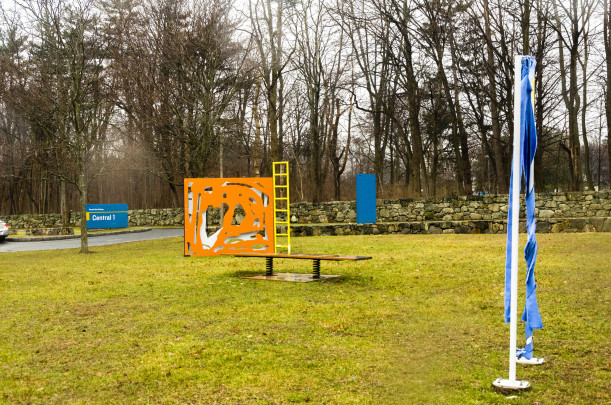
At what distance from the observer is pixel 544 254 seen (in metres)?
13.4

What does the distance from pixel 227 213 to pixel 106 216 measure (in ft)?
63.7

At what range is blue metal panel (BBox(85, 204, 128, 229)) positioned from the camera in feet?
106

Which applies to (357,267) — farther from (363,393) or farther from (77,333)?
(363,393)

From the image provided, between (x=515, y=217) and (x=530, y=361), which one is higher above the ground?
(x=515, y=217)

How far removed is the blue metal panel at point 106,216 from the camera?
32.3m

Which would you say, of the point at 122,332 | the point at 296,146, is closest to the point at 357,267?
the point at 122,332

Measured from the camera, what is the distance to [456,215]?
82.1ft

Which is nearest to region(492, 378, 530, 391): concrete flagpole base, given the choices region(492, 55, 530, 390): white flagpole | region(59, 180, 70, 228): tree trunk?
region(492, 55, 530, 390): white flagpole

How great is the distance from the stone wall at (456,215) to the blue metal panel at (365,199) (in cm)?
35

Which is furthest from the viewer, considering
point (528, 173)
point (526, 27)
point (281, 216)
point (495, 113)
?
point (281, 216)

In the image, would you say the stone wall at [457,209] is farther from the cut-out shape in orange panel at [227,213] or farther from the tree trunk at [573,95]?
the cut-out shape in orange panel at [227,213]

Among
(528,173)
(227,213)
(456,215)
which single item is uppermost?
A: (528,173)

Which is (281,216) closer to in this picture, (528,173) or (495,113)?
(495,113)

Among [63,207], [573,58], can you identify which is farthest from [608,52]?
[63,207]
